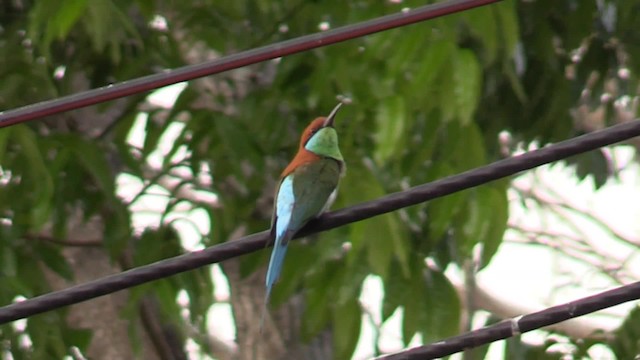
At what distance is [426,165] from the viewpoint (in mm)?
5383

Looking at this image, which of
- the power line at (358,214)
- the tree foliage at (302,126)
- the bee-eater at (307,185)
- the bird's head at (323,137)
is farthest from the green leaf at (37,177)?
the power line at (358,214)

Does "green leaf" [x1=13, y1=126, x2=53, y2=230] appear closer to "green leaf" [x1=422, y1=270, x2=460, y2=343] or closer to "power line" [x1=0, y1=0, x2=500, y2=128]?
"power line" [x1=0, y1=0, x2=500, y2=128]

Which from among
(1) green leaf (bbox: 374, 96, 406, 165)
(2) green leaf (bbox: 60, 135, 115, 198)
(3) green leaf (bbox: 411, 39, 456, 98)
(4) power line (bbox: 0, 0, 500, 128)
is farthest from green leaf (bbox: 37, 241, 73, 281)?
(4) power line (bbox: 0, 0, 500, 128)

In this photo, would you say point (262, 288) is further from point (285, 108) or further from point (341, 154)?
point (341, 154)

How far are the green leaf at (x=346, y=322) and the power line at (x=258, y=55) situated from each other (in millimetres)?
1468

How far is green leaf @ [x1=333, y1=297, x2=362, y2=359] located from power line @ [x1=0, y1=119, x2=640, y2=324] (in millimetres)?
1144

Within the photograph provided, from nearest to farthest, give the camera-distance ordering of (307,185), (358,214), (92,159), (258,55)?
1. (258,55)
2. (358,214)
3. (307,185)
4. (92,159)

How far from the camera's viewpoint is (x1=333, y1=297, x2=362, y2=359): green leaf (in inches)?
195

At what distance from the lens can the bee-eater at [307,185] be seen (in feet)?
15.0

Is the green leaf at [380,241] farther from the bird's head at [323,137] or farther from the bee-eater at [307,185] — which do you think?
the bird's head at [323,137]

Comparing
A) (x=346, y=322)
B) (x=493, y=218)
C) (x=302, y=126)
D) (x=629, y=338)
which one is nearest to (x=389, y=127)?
(x=493, y=218)

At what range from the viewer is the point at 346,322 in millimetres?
4969

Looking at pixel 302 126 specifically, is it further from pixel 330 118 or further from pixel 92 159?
pixel 92 159

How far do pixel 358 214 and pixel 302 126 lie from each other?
5.82ft
